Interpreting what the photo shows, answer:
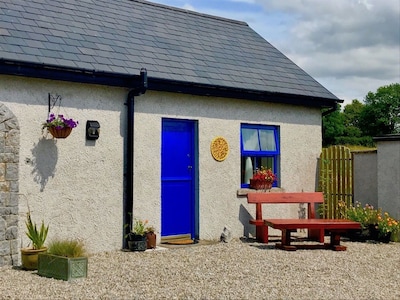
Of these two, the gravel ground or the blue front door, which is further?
the blue front door

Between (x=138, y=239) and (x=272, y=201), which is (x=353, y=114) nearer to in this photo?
(x=272, y=201)

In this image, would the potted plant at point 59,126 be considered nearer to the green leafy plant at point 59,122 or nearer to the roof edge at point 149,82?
the green leafy plant at point 59,122

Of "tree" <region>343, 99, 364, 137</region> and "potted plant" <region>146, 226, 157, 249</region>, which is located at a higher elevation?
"tree" <region>343, 99, 364, 137</region>

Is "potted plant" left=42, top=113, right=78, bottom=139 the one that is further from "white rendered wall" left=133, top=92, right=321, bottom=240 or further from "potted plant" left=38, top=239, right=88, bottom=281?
"potted plant" left=38, top=239, right=88, bottom=281

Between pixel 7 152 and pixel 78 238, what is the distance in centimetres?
185

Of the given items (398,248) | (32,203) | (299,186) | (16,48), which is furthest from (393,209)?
(16,48)

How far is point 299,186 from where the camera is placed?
12.3 meters

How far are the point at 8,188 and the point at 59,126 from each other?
3.87ft

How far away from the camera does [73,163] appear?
8.92 meters

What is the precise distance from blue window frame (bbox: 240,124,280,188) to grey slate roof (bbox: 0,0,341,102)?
0.88m

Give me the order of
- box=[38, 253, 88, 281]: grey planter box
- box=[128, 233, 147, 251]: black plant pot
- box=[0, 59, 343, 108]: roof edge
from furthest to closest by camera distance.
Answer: box=[128, 233, 147, 251]: black plant pot → box=[0, 59, 343, 108]: roof edge → box=[38, 253, 88, 281]: grey planter box

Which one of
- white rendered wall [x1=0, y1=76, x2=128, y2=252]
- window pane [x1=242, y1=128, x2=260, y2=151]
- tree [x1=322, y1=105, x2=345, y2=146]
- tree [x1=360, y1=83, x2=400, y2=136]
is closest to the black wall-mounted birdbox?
white rendered wall [x1=0, y1=76, x2=128, y2=252]

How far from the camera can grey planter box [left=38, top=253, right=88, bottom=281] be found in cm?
701

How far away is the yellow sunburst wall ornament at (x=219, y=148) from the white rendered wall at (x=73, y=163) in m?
2.04
